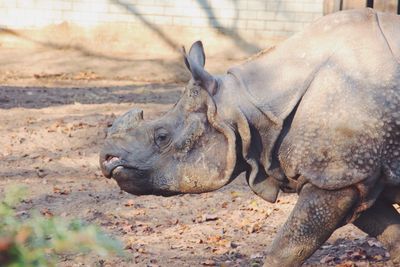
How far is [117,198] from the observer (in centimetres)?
859

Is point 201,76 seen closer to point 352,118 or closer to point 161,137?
point 161,137

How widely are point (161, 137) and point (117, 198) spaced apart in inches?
128

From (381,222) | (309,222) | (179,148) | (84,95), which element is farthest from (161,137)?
(84,95)

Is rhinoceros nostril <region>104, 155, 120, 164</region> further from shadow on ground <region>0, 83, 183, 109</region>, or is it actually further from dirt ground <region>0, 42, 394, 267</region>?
shadow on ground <region>0, 83, 183, 109</region>

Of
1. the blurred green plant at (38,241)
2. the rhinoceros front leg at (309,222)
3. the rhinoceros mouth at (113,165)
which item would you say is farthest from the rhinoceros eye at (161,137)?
the blurred green plant at (38,241)

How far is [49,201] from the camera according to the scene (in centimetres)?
843

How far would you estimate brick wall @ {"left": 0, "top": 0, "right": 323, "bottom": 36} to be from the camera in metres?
17.2

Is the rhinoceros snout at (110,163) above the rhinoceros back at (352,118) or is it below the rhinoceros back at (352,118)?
below

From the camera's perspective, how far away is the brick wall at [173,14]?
17.2 metres

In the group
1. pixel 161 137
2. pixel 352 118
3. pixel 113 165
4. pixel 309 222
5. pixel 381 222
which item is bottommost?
pixel 381 222

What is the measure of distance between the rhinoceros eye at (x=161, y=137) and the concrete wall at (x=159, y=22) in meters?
11.8

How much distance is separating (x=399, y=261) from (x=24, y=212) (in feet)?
11.3

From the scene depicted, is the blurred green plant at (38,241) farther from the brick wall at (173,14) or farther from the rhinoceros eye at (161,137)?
the brick wall at (173,14)

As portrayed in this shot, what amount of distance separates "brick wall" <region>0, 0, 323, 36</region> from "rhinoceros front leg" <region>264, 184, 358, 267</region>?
40.2 feet
